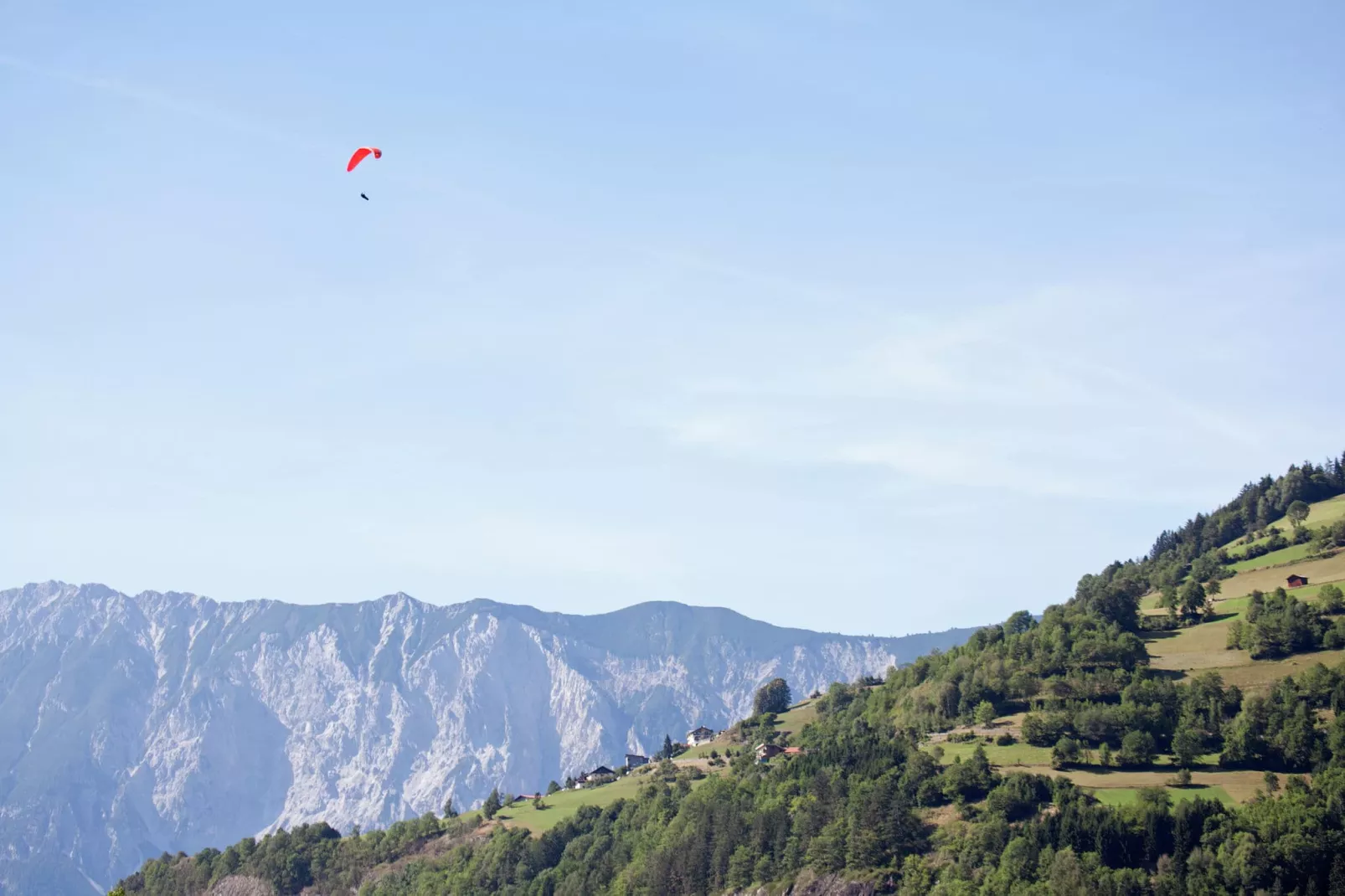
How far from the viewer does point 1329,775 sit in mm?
154375

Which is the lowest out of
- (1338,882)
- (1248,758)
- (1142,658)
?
(1338,882)

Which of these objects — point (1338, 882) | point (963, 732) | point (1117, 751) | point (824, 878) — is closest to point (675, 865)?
point (824, 878)

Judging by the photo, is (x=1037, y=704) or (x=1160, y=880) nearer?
(x=1160, y=880)

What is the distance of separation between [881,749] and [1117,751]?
32.4m

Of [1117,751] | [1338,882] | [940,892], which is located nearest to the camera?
[1338,882]

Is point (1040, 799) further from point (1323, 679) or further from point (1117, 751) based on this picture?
point (1323, 679)

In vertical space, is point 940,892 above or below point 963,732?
below

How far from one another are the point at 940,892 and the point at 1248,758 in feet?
142

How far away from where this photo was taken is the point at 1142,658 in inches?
7854

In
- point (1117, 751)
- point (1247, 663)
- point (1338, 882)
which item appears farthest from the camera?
point (1247, 663)

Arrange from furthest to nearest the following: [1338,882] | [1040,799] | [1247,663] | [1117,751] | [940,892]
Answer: [1247,663] → [1117,751] → [1040,799] → [940,892] → [1338,882]

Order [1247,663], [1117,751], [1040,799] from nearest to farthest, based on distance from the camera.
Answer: [1040,799], [1117,751], [1247,663]

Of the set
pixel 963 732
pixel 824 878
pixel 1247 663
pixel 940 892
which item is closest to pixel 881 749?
pixel 963 732

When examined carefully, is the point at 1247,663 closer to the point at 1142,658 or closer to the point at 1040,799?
the point at 1142,658
